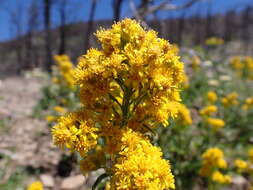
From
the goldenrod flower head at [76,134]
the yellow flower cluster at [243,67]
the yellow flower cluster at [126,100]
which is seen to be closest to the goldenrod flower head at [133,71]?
the yellow flower cluster at [126,100]

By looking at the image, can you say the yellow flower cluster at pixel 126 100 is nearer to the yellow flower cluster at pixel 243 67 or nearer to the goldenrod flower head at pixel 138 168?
the goldenrod flower head at pixel 138 168

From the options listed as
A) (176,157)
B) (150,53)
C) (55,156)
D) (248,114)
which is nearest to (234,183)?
(176,157)

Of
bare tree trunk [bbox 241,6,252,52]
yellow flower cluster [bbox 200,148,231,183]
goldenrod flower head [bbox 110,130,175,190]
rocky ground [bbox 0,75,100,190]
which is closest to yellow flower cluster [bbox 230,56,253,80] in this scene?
rocky ground [bbox 0,75,100,190]

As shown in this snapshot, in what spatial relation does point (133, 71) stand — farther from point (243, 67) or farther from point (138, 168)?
point (243, 67)

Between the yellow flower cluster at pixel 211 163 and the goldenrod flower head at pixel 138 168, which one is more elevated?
the goldenrod flower head at pixel 138 168

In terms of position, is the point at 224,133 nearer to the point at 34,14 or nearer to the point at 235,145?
the point at 235,145

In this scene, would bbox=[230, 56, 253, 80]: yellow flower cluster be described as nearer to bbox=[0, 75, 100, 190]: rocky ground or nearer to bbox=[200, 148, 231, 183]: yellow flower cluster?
bbox=[0, 75, 100, 190]: rocky ground
